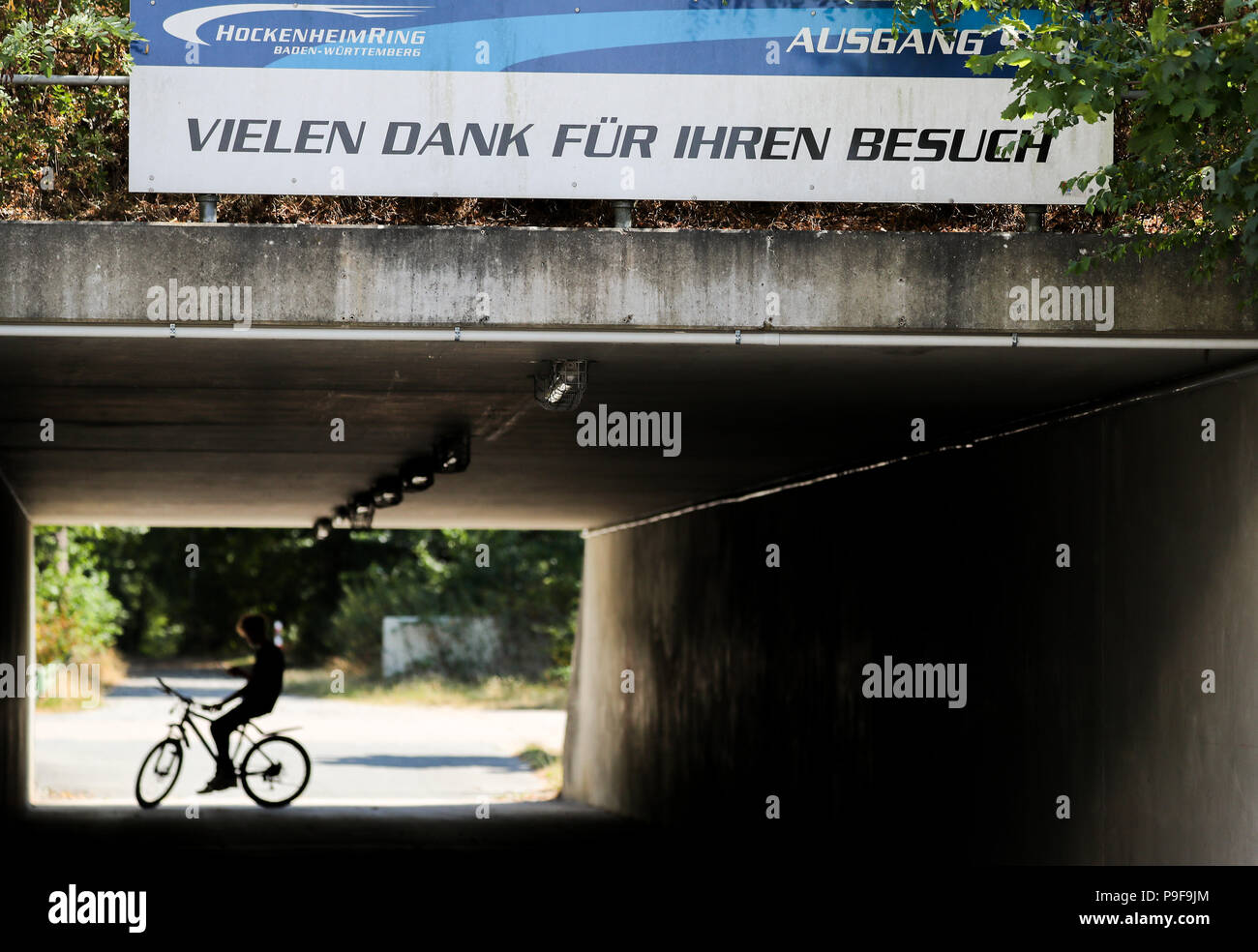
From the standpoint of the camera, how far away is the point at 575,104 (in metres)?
6.82

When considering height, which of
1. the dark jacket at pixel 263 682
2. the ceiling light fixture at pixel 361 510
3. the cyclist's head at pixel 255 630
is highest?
the ceiling light fixture at pixel 361 510

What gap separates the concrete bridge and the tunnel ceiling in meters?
0.04

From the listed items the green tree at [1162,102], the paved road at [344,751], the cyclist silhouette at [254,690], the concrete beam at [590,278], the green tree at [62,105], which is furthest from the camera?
the paved road at [344,751]

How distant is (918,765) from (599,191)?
4851mm

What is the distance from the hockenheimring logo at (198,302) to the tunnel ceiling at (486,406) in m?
0.31

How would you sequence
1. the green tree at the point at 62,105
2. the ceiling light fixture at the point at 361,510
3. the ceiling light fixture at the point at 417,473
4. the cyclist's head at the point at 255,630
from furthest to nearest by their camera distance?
the ceiling light fixture at the point at 361,510, the cyclist's head at the point at 255,630, the ceiling light fixture at the point at 417,473, the green tree at the point at 62,105

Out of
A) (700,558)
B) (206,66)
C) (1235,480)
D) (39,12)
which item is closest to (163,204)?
(206,66)

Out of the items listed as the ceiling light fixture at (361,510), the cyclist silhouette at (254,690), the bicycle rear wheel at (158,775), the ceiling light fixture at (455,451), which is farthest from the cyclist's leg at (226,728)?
the ceiling light fixture at (455,451)

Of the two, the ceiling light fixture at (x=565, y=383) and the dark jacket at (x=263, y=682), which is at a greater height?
the ceiling light fixture at (x=565, y=383)

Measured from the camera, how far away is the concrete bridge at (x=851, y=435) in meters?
6.56

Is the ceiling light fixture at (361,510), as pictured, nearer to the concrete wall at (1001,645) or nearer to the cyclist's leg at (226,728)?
the cyclist's leg at (226,728)

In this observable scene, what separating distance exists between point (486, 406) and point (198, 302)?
103 inches

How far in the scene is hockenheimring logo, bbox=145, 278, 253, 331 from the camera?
647 cm

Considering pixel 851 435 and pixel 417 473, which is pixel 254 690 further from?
pixel 851 435
